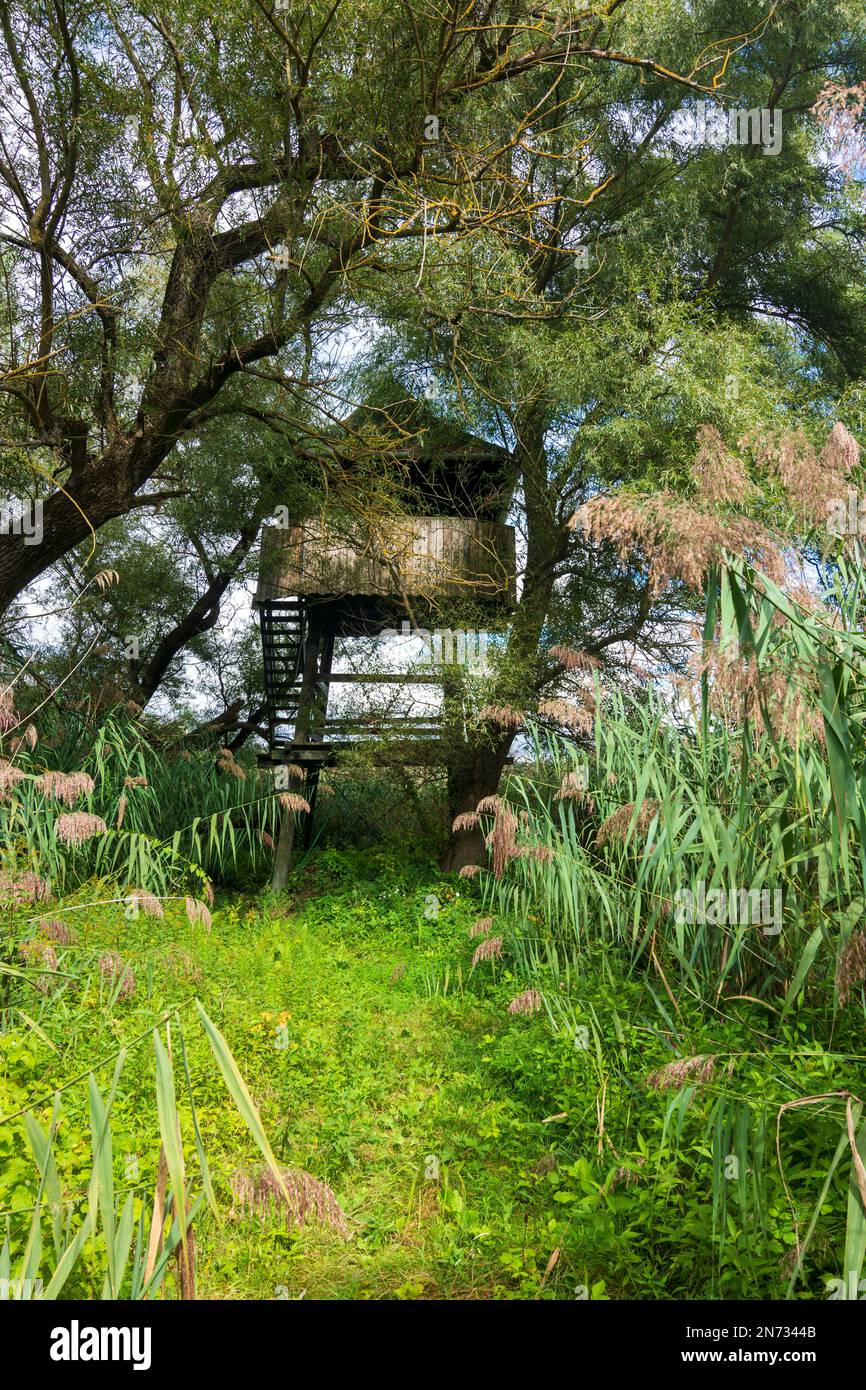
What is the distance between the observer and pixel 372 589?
10.6 meters

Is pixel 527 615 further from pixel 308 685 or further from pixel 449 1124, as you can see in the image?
pixel 449 1124

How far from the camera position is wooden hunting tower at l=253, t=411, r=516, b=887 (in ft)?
33.0

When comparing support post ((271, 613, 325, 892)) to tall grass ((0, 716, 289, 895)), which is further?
support post ((271, 613, 325, 892))

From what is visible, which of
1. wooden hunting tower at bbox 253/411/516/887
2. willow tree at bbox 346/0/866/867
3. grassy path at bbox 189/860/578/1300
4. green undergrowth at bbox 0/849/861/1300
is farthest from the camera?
wooden hunting tower at bbox 253/411/516/887

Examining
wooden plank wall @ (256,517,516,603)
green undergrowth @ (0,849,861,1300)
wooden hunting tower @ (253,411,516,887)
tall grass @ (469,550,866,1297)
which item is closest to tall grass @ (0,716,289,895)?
green undergrowth @ (0,849,861,1300)

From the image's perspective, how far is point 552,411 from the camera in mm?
10055

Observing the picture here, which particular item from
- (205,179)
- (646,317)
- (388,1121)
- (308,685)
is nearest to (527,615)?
(308,685)

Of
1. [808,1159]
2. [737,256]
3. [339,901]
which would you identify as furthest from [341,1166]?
[737,256]

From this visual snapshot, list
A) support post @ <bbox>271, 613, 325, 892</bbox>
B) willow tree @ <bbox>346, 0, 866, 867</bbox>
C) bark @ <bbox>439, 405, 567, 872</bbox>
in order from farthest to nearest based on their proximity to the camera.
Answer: support post @ <bbox>271, 613, 325, 892</bbox> → bark @ <bbox>439, 405, 567, 872</bbox> → willow tree @ <bbox>346, 0, 866, 867</bbox>

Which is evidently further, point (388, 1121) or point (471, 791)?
point (471, 791)

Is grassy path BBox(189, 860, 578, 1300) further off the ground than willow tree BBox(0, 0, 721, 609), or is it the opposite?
willow tree BBox(0, 0, 721, 609)

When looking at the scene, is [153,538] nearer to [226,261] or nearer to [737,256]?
[226,261]

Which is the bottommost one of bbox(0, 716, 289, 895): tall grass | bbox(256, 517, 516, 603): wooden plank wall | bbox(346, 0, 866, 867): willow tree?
bbox(0, 716, 289, 895): tall grass

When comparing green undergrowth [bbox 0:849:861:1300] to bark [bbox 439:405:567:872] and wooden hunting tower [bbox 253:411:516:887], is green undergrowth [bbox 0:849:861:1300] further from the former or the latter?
bark [bbox 439:405:567:872]
